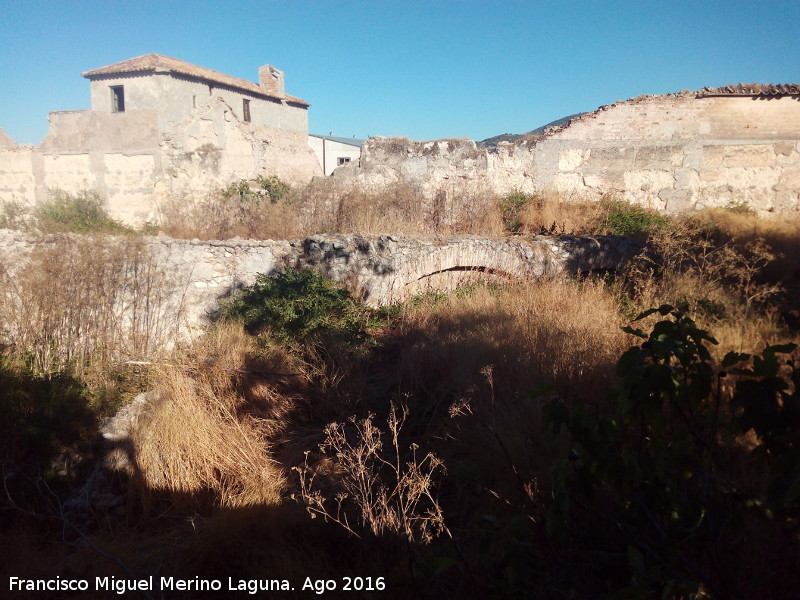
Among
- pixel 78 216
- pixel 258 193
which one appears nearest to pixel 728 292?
pixel 258 193

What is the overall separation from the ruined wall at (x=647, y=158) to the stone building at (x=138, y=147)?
579 cm

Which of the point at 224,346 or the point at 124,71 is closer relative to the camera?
the point at 224,346

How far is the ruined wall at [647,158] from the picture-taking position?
39.1 feet

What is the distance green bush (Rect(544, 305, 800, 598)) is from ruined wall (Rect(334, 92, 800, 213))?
33.3ft

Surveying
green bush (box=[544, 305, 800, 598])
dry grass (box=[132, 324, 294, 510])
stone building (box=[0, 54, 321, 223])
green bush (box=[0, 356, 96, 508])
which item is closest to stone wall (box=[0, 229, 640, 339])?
green bush (box=[0, 356, 96, 508])

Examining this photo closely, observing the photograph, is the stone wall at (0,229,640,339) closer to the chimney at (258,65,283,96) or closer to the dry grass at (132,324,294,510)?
the dry grass at (132,324,294,510)

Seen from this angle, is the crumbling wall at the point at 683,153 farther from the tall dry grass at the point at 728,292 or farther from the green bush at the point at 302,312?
the green bush at the point at 302,312

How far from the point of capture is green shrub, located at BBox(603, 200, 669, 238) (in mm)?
9547

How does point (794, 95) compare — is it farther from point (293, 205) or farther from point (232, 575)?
point (232, 575)

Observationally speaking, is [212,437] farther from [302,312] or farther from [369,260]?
[369,260]

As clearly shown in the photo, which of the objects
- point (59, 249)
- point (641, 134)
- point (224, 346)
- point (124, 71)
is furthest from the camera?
point (124, 71)

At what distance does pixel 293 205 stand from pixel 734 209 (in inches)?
391

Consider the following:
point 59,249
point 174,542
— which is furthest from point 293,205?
point 174,542

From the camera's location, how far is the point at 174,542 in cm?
335
